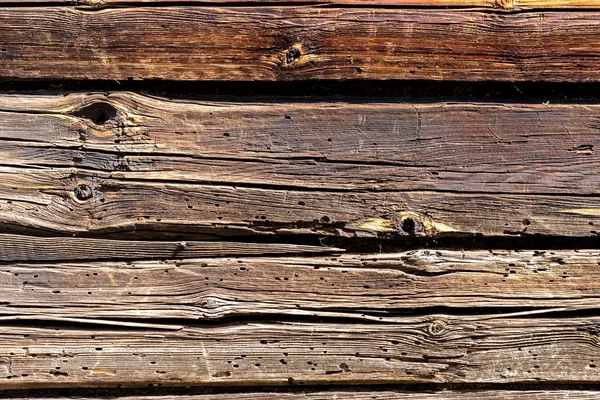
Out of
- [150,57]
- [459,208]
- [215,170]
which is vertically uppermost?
[150,57]

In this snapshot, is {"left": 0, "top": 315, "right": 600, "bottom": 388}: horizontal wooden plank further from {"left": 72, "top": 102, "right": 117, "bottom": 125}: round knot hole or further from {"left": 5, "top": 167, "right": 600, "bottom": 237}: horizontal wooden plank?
{"left": 72, "top": 102, "right": 117, "bottom": 125}: round knot hole

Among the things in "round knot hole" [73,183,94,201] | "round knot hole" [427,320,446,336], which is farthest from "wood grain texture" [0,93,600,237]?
"round knot hole" [427,320,446,336]

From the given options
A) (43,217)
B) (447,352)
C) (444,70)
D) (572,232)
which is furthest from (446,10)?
(43,217)

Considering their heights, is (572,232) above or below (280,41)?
below

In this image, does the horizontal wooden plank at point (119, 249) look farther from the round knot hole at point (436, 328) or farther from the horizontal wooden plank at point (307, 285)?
the round knot hole at point (436, 328)

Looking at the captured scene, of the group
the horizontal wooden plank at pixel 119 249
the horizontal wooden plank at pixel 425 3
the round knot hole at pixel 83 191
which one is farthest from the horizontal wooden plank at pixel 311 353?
the horizontal wooden plank at pixel 425 3

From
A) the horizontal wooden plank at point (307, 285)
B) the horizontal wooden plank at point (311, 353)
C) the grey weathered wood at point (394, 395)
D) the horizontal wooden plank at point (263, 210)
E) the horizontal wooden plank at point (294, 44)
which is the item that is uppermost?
the horizontal wooden plank at point (294, 44)

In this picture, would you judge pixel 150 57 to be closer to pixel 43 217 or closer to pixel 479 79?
pixel 43 217
